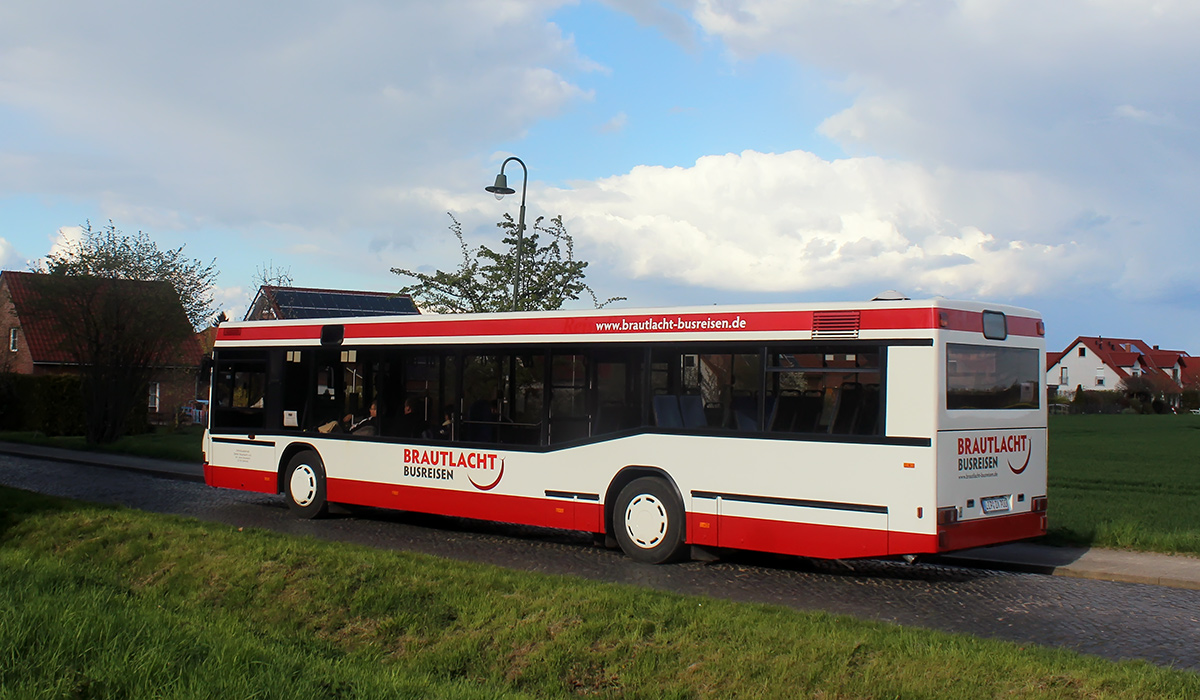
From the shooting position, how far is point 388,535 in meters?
13.2

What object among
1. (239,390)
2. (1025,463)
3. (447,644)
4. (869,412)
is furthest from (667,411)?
(239,390)

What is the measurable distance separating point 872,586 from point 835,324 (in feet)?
8.35

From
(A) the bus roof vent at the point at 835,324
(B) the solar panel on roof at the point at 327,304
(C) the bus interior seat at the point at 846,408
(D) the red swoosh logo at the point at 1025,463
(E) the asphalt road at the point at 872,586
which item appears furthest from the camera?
(B) the solar panel on roof at the point at 327,304

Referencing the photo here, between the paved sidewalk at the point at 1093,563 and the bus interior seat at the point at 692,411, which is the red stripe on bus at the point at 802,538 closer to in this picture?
the bus interior seat at the point at 692,411

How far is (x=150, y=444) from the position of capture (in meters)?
28.9

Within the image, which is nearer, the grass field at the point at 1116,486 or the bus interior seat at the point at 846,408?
the bus interior seat at the point at 846,408

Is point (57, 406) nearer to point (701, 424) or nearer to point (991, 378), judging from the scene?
point (701, 424)

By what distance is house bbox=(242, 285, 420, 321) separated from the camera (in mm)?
41781

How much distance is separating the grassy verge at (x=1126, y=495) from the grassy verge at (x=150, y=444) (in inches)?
764

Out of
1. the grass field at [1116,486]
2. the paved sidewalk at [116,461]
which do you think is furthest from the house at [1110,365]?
the paved sidewalk at [116,461]

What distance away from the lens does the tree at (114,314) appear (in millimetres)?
29422

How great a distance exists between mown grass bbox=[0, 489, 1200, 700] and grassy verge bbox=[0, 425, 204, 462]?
16980 millimetres

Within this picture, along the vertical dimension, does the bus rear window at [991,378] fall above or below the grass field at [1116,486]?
above

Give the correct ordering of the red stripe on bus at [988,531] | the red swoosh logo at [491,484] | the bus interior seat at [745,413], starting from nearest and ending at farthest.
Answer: the red stripe on bus at [988,531]
the bus interior seat at [745,413]
the red swoosh logo at [491,484]
